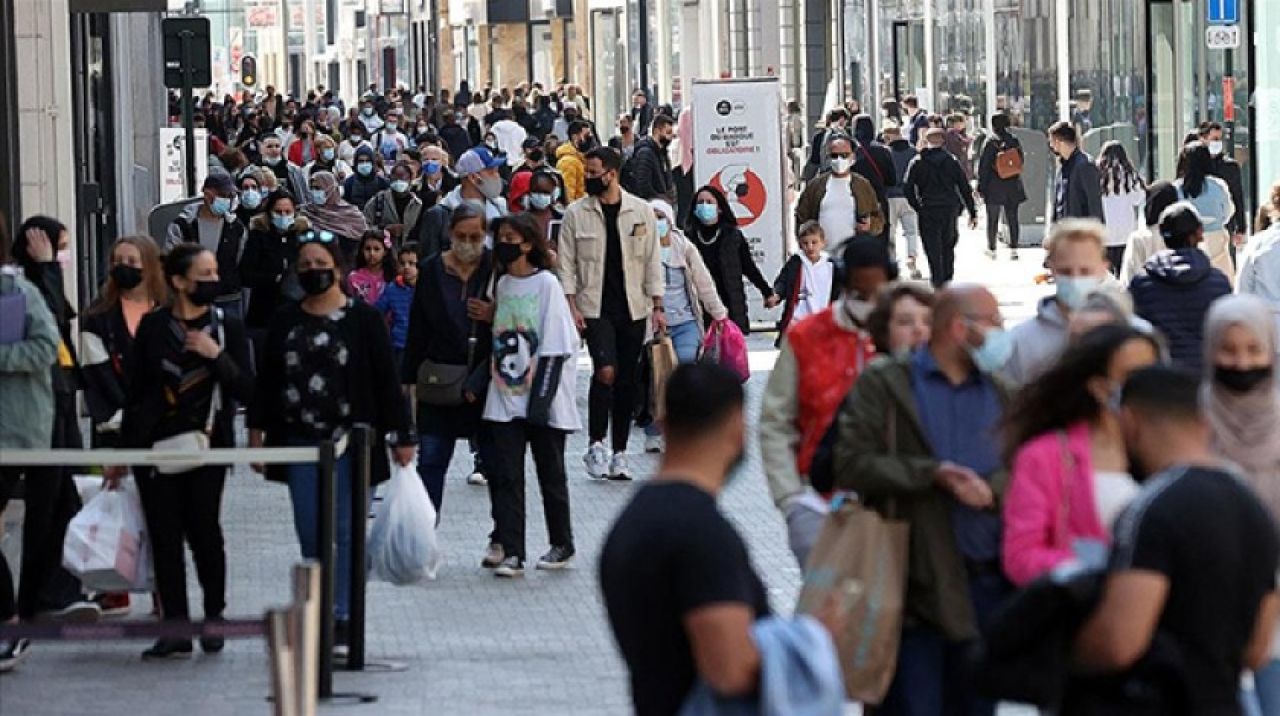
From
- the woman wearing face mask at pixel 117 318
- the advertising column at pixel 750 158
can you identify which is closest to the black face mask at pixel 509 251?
the woman wearing face mask at pixel 117 318

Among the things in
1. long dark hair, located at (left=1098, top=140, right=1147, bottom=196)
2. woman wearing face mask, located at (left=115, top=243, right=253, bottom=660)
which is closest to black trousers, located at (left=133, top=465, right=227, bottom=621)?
woman wearing face mask, located at (left=115, top=243, right=253, bottom=660)

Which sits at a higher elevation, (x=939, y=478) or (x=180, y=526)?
(x=939, y=478)

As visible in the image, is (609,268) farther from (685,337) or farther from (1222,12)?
(1222,12)

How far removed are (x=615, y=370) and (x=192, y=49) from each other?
1326 centimetres

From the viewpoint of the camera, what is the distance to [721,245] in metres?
19.1

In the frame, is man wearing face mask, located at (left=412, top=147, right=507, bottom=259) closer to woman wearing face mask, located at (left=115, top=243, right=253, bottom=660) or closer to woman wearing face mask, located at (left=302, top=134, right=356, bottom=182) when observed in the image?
woman wearing face mask, located at (left=115, top=243, right=253, bottom=660)

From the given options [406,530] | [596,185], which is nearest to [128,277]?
[406,530]

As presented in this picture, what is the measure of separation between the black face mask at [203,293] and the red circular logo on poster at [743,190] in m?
14.9

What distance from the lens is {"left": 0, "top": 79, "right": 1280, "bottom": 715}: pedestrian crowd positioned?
5.64 m

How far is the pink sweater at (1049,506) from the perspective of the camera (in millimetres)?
6629

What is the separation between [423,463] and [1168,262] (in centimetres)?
375

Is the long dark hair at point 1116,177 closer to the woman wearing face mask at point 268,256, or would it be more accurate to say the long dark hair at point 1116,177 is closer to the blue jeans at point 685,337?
the blue jeans at point 685,337

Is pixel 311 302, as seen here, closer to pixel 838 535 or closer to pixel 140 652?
pixel 140 652

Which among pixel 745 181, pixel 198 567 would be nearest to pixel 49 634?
pixel 198 567
